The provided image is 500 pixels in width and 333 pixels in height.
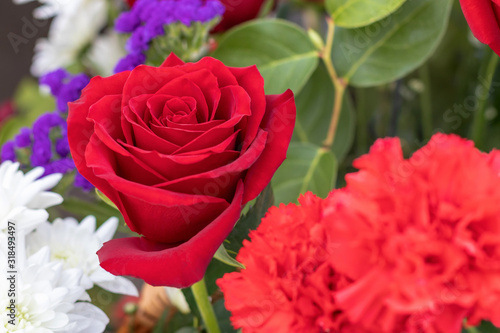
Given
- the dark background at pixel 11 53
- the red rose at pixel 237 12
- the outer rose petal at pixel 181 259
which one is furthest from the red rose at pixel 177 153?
the dark background at pixel 11 53

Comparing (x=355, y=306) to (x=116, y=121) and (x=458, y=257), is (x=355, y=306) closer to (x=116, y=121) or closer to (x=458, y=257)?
(x=458, y=257)

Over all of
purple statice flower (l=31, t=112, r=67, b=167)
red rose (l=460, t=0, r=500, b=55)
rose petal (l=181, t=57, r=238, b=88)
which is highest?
red rose (l=460, t=0, r=500, b=55)

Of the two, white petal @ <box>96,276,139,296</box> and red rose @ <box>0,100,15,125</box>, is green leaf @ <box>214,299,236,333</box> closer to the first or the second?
white petal @ <box>96,276,139,296</box>

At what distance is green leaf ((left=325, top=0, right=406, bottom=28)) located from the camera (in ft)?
1.03

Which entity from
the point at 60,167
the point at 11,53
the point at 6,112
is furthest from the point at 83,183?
the point at 11,53

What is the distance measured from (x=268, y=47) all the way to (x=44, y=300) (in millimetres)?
231

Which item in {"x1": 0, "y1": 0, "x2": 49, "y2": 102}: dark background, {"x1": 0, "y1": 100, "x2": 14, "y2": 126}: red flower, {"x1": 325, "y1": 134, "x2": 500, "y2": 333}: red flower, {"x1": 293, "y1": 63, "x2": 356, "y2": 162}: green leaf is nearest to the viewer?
{"x1": 325, "y1": 134, "x2": 500, "y2": 333}: red flower

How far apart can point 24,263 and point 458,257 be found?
215 millimetres

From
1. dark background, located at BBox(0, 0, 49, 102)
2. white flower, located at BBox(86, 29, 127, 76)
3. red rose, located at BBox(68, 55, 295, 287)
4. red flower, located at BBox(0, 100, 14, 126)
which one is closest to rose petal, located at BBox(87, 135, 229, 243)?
red rose, located at BBox(68, 55, 295, 287)

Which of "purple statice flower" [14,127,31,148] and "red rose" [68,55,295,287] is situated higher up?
"red rose" [68,55,295,287]

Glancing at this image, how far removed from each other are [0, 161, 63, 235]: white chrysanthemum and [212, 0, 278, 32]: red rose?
8.2 inches

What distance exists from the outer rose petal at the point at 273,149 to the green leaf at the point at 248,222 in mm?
44

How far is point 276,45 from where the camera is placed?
0.38 metres

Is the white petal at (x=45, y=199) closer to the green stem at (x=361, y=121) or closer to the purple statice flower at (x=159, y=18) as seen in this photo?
the purple statice flower at (x=159, y=18)
